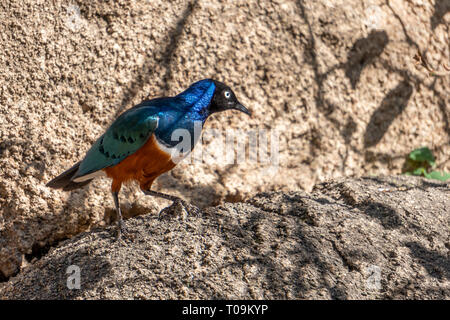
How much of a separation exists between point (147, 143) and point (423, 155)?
2.88m

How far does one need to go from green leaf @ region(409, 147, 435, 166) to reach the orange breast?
2622 millimetres

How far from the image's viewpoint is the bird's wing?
383cm

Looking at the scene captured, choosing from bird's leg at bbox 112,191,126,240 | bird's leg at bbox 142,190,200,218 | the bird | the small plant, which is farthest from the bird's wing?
the small plant

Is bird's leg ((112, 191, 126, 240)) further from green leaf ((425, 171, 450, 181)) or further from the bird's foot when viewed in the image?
green leaf ((425, 171, 450, 181))

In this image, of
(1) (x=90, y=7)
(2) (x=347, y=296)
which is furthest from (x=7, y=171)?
(2) (x=347, y=296)

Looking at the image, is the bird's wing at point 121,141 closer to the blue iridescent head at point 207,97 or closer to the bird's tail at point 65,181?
the bird's tail at point 65,181

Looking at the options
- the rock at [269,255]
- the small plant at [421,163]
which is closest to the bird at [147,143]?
the rock at [269,255]

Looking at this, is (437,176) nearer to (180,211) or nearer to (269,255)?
(269,255)

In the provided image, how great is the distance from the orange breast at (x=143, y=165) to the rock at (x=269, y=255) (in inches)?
13.0

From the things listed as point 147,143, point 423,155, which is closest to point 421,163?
point 423,155

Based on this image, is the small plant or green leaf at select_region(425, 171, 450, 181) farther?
the small plant

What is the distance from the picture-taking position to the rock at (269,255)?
3279 millimetres
